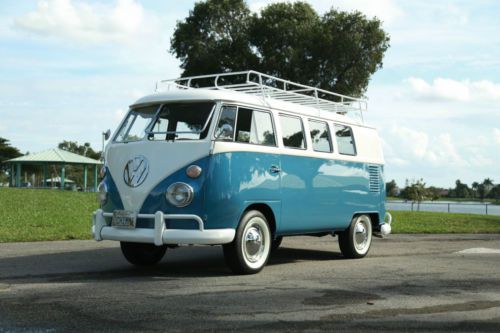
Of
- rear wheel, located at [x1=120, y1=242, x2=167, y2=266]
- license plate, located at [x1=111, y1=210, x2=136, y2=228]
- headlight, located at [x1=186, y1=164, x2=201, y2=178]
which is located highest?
headlight, located at [x1=186, y1=164, x2=201, y2=178]

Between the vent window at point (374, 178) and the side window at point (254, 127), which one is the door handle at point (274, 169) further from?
the vent window at point (374, 178)

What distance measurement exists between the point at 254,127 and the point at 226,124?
59cm

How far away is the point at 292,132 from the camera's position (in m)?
9.92

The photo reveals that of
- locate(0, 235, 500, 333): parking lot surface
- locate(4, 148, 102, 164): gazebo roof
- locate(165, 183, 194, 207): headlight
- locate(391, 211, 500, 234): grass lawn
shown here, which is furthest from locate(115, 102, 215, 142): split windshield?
locate(4, 148, 102, 164): gazebo roof

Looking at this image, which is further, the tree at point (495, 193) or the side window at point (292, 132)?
the tree at point (495, 193)

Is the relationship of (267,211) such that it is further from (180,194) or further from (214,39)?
(214,39)

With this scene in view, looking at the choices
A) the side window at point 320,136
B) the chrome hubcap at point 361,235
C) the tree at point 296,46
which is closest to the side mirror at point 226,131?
the side window at point 320,136

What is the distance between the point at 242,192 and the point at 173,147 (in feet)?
3.58

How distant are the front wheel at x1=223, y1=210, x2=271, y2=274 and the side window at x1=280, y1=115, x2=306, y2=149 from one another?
134cm

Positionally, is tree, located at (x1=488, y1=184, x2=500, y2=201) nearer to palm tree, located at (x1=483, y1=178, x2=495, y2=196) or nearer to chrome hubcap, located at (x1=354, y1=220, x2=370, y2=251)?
palm tree, located at (x1=483, y1=178, x2=495, y2=196)

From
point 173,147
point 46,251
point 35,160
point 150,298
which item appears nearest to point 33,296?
point 150,298

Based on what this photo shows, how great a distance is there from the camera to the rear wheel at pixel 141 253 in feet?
32.2

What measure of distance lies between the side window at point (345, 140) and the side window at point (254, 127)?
2.20 metres

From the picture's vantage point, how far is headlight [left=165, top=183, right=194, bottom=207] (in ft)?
27.2
